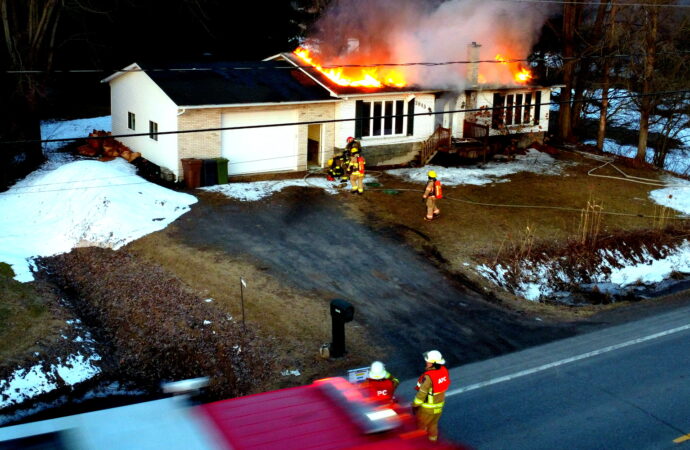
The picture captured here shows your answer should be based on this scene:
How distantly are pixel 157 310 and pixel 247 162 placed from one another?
34.2 ft

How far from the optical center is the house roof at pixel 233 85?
23328 millimetres

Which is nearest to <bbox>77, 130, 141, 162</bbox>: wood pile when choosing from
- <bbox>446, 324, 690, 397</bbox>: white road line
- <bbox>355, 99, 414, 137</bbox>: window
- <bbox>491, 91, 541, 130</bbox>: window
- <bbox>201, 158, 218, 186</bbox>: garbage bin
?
<bbox>201, 158, 218, 186</bbox>: garbage bin

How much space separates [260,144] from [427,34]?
9.60 metres


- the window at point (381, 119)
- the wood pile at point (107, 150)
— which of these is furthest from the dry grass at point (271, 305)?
the window at point (381, 119)

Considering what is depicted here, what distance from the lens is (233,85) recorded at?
24.7 metres

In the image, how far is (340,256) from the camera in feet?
59.8

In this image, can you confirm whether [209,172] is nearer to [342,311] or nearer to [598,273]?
[342,311]

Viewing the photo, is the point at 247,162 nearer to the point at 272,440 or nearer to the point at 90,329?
the point at 90,329

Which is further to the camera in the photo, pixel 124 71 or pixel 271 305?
pixel 124 71

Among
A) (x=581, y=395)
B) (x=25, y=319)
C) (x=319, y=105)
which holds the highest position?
(x=319, y=105)

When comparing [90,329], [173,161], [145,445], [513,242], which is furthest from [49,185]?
[145,445]

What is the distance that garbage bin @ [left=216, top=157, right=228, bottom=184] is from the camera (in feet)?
76.2

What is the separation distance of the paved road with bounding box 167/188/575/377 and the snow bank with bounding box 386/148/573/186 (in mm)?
4100

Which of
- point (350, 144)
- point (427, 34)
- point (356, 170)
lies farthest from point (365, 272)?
point (427, 34)
